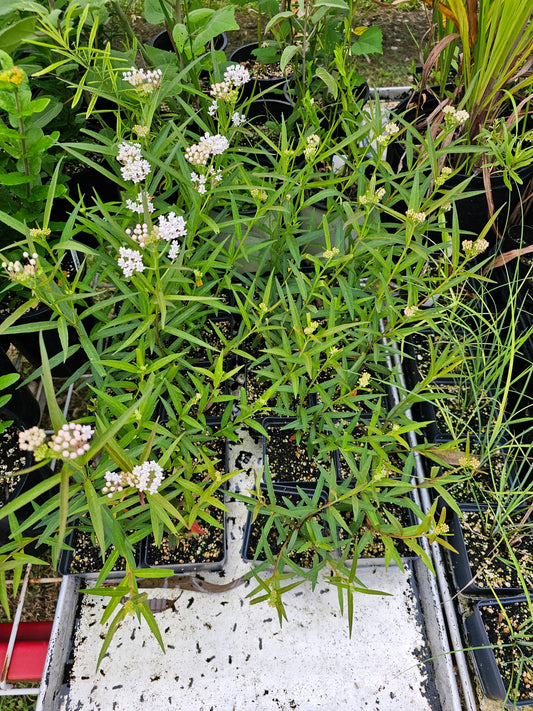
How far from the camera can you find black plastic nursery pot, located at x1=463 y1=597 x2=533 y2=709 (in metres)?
1.24

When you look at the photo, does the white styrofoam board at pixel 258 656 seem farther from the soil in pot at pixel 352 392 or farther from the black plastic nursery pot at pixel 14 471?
the soil in pot at pixel 352 392

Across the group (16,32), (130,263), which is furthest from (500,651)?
(16,32)

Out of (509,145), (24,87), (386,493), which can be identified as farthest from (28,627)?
(509,145)

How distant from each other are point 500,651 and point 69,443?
1.19 metres

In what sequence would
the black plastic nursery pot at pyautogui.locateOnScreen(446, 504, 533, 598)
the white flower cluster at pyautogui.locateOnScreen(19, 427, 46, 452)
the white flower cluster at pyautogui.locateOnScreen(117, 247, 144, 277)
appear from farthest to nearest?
the black plastic nursery pot at pyautogui.locateOnScreen(446, 504, 533, 598) < the white flower cluster at pyautogui.locateOnScreen(117, 247, 144, 277) < the white flower cluster at pyautogui.locateOnScreen(19, 427, 46, 452)

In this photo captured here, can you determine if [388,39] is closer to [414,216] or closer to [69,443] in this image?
[414,216]

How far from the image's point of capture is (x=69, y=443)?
80cm

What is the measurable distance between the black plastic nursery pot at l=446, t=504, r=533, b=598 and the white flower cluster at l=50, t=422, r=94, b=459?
1.01 metres

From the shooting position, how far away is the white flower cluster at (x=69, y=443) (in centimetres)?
74

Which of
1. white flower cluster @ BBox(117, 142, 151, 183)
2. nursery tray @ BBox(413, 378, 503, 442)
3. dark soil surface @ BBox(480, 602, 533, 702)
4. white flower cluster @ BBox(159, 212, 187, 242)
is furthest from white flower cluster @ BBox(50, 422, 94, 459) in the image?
dark soil surface @ BBox(480, 602, 533, 702)

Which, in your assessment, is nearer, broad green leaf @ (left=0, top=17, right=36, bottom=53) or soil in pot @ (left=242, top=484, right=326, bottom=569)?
broad green leaf @ (left=0, top=17, right=36, bottom=53)

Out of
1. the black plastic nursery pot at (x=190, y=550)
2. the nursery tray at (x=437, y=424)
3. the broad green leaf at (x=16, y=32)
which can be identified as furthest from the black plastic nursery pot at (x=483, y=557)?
the broad green leaf at (x=16, y=32)

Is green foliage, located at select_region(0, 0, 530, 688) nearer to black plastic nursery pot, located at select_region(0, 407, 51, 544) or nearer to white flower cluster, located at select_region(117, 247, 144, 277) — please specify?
white flower cluster, located at select_region(117, 247, 144, 277)

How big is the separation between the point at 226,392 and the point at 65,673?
2.86ft
